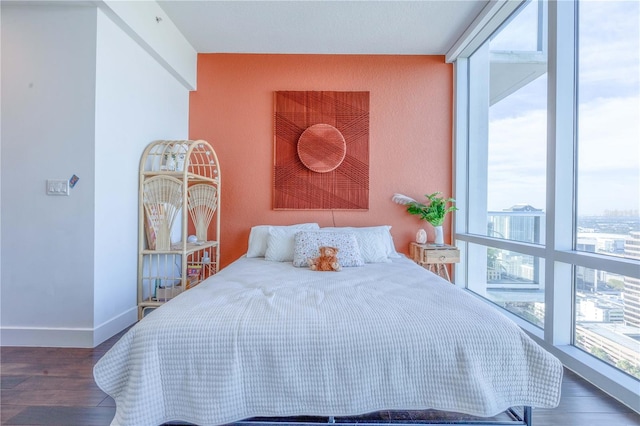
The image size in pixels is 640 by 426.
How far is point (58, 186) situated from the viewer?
2.20 meters

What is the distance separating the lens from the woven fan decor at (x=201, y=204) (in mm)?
3314

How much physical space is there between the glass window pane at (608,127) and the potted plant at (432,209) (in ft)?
4.20

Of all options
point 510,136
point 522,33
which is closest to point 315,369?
point 510,136

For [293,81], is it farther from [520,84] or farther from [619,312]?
[619,312]

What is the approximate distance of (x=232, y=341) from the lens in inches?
49.4

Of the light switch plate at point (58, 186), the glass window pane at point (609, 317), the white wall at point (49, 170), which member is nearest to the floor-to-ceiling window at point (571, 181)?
the glass window pane at point (609, 317)

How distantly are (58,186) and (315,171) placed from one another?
87.0 inches

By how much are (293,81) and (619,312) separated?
3.34 metres

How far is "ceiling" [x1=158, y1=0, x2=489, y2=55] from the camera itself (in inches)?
106

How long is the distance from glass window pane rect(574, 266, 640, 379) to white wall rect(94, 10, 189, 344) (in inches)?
131

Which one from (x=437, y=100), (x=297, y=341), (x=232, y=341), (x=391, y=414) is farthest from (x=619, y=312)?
(x=437, y=100)

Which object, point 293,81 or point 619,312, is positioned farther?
point 293,81

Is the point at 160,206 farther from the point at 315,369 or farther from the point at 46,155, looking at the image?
the point at 315,369

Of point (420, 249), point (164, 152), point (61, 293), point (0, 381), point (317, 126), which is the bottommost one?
point (0, 381)
